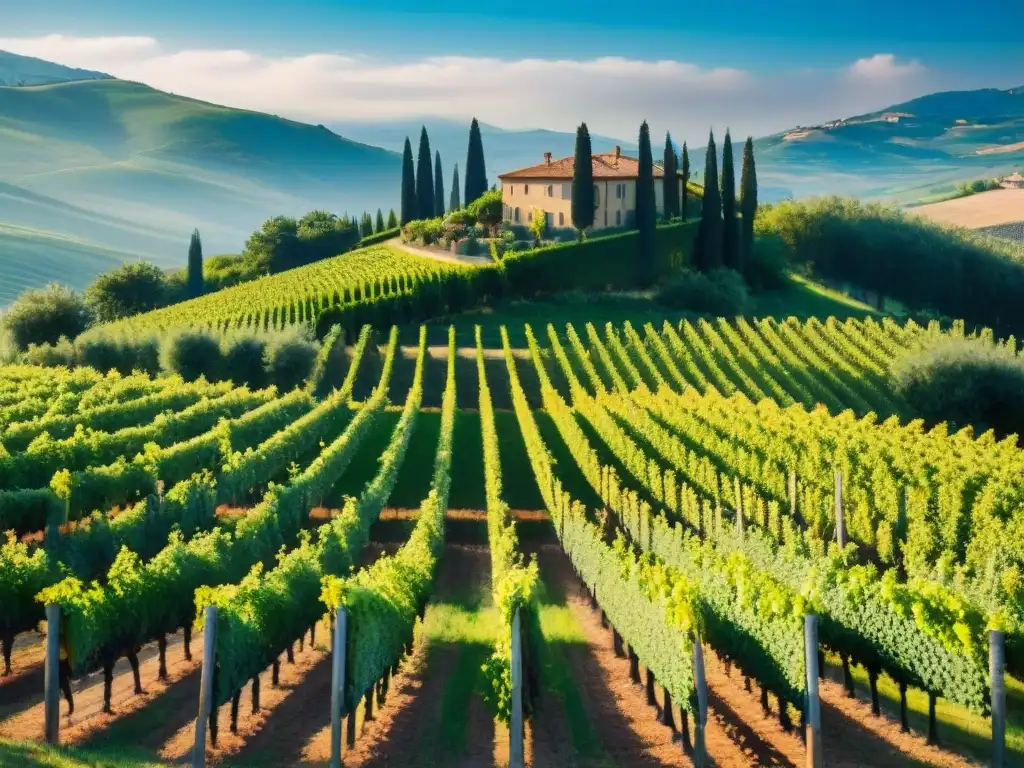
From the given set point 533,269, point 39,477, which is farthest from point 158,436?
point 533,269

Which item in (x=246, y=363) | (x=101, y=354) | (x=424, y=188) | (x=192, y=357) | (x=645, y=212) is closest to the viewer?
(x=192, y=357)

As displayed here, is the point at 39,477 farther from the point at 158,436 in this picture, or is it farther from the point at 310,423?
the point at 310,423

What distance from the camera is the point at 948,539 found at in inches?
802

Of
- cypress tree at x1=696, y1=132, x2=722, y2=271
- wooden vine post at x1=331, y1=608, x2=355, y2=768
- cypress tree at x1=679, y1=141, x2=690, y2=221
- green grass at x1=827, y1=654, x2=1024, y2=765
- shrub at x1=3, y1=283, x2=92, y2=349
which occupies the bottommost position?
green grass at x1=827, y1=654, x2=1024, y2=765

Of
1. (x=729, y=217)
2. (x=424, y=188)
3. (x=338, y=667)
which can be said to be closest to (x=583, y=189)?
(x=729, y=217)

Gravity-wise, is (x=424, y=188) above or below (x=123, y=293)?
above

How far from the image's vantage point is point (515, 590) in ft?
42.5

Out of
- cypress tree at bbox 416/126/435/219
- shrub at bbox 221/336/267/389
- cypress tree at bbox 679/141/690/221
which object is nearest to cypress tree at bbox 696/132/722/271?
cypress tree at bbox 679/141/690/221

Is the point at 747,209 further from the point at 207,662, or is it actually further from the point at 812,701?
the point at 207,662

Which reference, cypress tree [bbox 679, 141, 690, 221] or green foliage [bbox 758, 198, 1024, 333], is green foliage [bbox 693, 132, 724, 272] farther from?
green foliage [bbox 758, 198, 1024, 333]

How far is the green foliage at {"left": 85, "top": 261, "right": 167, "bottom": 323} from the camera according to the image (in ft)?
278

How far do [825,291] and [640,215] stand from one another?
1757cm

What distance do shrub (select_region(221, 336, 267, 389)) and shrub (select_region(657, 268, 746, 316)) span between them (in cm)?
2633

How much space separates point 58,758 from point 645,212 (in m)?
59.8
